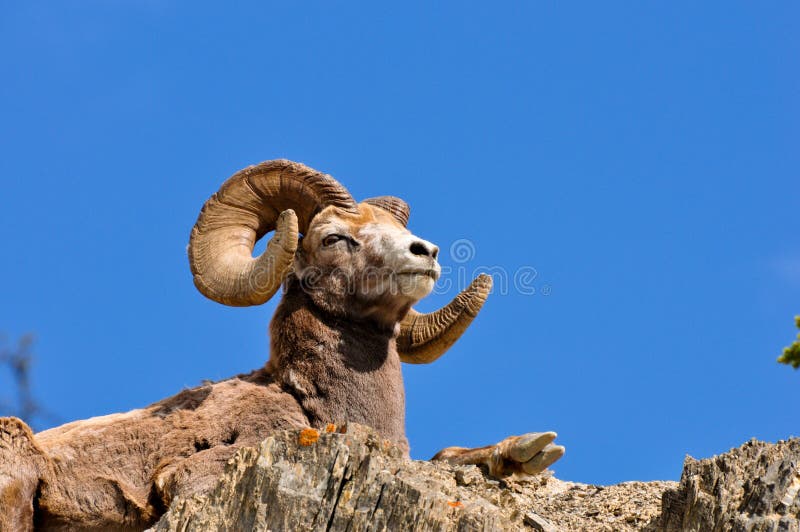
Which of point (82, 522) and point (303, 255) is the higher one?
point (303, 255)

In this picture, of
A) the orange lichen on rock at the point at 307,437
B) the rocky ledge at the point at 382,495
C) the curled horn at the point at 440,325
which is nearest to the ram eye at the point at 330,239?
the curled horn at the point at 440,325

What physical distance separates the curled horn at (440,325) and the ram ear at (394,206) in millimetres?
892

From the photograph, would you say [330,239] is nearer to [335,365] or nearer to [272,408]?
[335,365]

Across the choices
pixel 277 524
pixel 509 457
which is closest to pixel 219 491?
pixel 277 524

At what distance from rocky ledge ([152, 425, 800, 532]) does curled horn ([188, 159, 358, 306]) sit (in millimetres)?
3851

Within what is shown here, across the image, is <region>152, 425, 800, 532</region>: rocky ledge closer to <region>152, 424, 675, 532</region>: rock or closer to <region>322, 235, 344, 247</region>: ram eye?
<region>152, 424, 675, 532</region>: rock

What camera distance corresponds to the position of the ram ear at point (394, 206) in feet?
41.6

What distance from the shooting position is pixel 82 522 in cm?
1044

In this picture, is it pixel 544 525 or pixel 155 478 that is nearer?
pixel 544 525

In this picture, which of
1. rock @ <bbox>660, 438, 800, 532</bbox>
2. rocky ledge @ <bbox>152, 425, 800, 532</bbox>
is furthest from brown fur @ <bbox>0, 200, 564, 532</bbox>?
rock @ <bbox>660, 438, 800, 532</bbox>

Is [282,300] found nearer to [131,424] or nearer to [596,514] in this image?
[131,424]

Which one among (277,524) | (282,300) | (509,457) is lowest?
(277,524)

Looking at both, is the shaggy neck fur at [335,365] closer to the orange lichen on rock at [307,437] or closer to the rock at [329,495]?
the rock at [329,495]

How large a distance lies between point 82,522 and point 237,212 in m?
3.24
